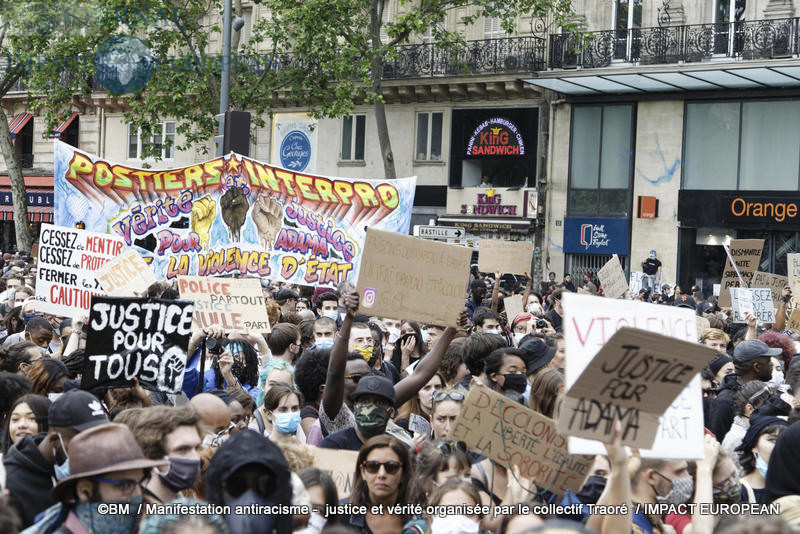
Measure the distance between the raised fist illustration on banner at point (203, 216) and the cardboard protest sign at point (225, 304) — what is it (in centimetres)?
367

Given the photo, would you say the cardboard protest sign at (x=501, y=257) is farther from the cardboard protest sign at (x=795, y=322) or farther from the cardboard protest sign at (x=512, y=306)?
the cardboard protest sign at (x=795, y=322)

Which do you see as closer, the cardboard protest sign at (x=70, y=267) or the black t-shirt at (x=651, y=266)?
the cardboard protest sign at (x=70, y=267)

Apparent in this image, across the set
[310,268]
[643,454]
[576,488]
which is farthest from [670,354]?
[310,268]

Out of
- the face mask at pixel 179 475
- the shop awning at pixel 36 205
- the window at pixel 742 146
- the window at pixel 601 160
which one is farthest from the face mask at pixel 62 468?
the shop awning at pixel 36 205

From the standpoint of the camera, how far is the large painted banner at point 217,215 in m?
12.4

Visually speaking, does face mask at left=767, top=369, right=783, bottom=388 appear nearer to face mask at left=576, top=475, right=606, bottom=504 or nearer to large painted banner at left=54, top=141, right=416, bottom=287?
face mask at left=576, top=475, right=606, bottom=504

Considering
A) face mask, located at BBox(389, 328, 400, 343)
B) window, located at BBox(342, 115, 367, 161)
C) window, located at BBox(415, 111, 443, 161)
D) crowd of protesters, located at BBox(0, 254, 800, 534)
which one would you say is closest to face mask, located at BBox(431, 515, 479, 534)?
crowd of protesters, located at BBox(0, 254, 800, 534)

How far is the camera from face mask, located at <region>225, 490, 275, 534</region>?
11.1ft

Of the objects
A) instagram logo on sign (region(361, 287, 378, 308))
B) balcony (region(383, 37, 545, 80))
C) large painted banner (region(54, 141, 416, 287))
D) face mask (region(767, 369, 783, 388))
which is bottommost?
face mask (region(767, 369, 783, 388))

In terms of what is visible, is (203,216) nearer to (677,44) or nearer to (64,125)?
(677,44)

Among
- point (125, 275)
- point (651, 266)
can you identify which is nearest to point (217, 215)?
point (125, 275)

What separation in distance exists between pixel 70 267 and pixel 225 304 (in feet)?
5.79

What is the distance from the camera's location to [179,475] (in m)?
4.38

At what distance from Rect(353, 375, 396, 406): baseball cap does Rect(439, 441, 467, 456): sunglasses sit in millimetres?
699
